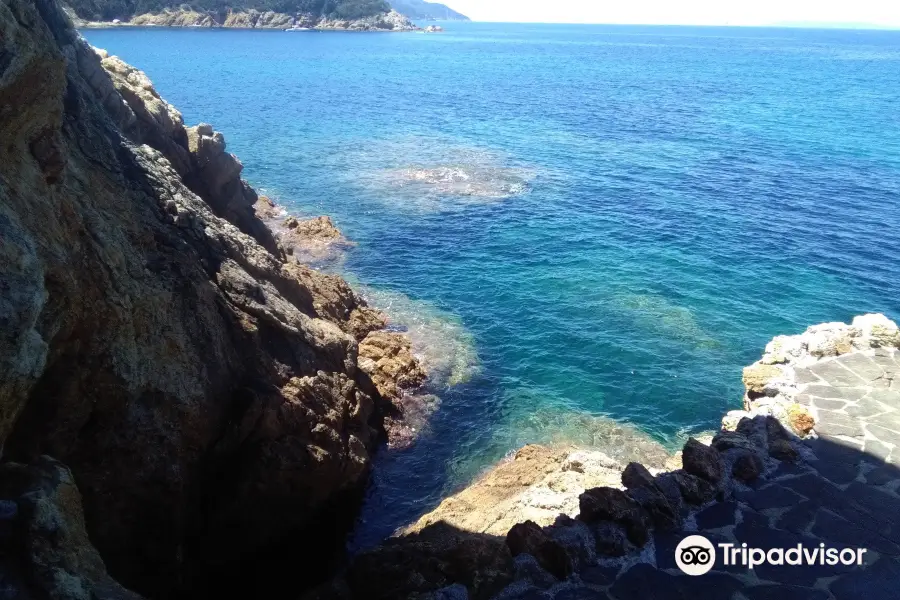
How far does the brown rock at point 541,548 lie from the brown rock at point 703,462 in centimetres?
417

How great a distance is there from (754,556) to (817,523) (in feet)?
6.33

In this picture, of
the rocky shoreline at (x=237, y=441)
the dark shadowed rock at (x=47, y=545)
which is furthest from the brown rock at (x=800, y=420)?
the dark shadowed rock at (x=47, y=545)

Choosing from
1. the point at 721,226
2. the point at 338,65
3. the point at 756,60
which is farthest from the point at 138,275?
the point at 756,60

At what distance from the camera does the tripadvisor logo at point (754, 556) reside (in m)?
12.3

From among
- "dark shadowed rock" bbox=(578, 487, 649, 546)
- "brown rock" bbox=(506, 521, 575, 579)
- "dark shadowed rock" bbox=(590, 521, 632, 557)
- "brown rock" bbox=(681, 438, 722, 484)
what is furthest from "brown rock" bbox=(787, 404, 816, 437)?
"brown rock" bbox=(506, 521, 575, 579)

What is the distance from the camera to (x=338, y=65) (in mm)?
108562

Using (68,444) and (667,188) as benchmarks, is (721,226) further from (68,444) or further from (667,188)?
(68,444)

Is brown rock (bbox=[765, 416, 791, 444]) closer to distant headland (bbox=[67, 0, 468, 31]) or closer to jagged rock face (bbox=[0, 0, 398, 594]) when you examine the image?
jagged rock face (bbox=[0, 0, 398, 594])

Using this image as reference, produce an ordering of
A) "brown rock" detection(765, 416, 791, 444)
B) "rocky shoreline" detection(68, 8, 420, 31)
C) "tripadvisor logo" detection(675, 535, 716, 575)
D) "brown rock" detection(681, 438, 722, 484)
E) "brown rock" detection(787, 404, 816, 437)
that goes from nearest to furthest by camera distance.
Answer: "tripadvisor logo" detection(675, 535, 716, 575)
"brown rock" detection(681, 438, 722, 484)
"brown rock" detection(765, 416, 791, 444)
"brown rock" detection(787, 404, 816, 437)
"rocky shoreline" detection(68, 8, 420, 31)

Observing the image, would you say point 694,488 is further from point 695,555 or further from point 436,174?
point 436,174

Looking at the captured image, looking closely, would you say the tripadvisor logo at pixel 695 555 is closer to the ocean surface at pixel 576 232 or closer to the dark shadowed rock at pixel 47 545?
the ocean surface at pixel 576 232

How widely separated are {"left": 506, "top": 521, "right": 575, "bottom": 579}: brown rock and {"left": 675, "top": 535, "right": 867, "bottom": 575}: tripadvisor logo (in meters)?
2.29

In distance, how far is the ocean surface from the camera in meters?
22.4

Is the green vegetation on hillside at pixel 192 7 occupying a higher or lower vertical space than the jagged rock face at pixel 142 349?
higher
